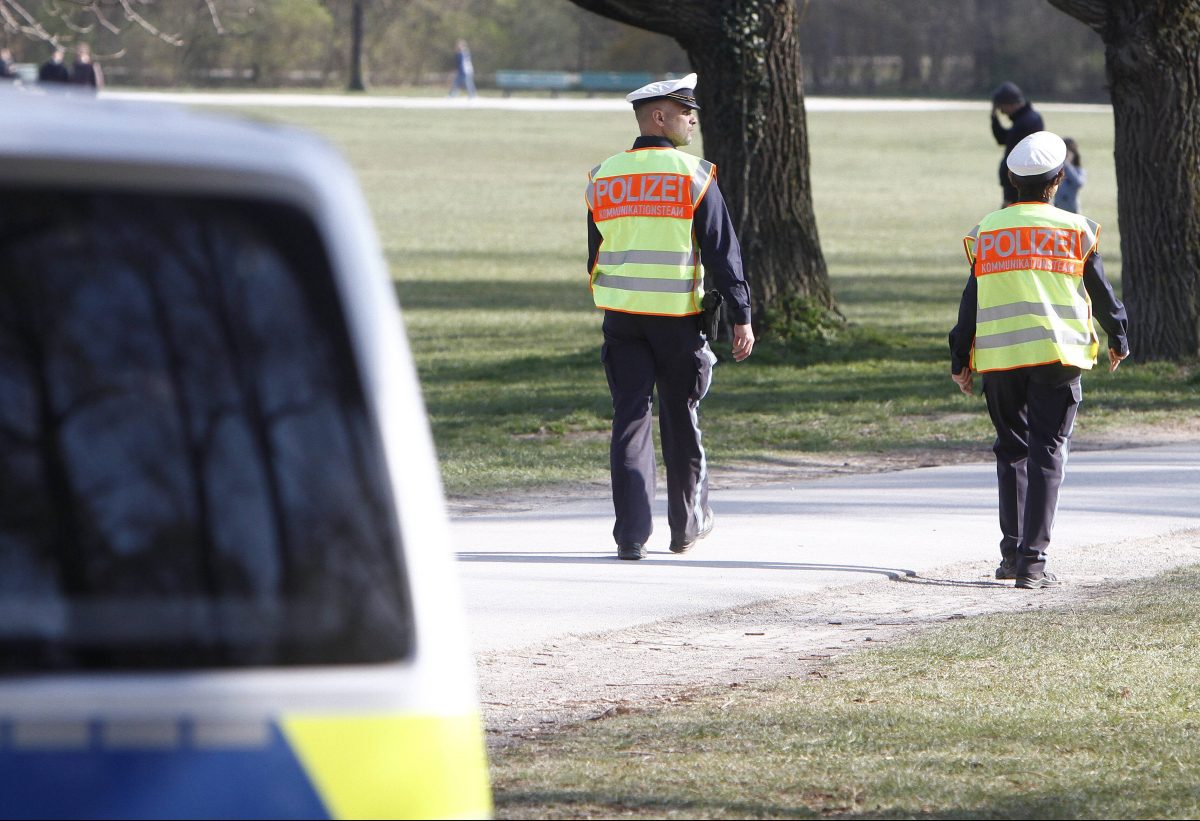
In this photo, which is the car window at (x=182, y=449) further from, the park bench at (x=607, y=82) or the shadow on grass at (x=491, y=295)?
the park bench at (x=607, y=82)

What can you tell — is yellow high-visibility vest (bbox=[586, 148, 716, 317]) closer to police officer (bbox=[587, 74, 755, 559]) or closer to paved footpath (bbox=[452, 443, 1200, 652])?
police officer (bbox=[587, 74, 755, 559])

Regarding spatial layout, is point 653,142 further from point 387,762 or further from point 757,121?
point 757,121

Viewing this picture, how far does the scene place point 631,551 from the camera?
807 cm

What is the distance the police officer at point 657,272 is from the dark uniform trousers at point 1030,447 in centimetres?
109

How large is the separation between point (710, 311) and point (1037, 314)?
1313 millimetres

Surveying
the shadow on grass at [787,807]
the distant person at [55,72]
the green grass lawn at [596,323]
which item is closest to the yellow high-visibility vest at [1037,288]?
the shadow on grass at [787,807]

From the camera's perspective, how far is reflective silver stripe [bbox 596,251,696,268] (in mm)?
7711

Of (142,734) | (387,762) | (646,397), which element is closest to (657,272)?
(646,397)

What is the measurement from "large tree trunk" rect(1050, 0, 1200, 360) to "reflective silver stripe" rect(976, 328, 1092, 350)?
7.59 m

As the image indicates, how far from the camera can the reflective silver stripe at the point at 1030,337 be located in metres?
7.39

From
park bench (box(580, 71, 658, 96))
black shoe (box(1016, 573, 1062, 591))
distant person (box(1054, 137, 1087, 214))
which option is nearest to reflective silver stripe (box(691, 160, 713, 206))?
black shoe (box(1016, 573, 1062, 591))

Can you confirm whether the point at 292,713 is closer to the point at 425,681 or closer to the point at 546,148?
the point at 425,681

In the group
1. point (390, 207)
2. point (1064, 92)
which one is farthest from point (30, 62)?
point (390, 207)

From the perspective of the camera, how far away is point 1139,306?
1498cm
